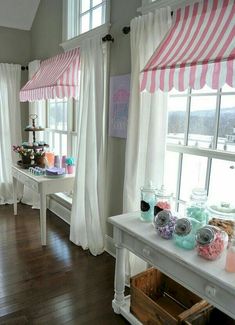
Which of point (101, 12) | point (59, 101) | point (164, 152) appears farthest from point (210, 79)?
point (59, 101)

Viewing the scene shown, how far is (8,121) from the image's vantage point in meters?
4.41

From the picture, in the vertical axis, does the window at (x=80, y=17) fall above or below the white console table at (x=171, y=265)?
above

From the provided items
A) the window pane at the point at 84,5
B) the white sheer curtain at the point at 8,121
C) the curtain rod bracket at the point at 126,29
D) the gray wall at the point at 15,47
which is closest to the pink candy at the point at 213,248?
the curtain rod bracket at the point at 126,29

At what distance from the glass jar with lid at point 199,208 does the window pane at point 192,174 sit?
0.35 m

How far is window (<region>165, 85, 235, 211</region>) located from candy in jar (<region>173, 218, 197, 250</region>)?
0.51 metres

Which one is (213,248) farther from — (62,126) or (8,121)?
(8,121)

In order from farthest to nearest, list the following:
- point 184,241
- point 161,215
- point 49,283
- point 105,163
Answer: point 105,163
point 49,283
point 161,215
point 184,241

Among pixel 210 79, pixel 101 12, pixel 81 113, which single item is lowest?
pixel 81 113

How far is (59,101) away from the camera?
3.99m

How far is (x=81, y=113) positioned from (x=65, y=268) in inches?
61.6

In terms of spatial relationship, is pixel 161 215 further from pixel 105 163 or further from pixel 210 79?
pixel 105 163

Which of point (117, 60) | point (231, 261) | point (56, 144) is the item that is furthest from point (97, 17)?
point (231, 261)

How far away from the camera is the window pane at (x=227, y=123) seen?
1868 millimetres

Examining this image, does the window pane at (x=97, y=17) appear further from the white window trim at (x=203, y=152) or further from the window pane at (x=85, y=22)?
the white window trim at (x=203, y=152)
